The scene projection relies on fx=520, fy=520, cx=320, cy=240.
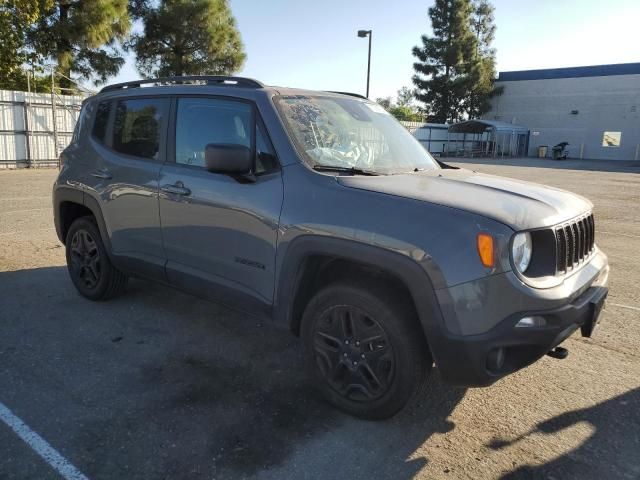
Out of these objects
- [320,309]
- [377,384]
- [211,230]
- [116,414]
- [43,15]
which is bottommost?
[116,414]

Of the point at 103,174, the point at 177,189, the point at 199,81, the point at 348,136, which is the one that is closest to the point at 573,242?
the point at 348,136

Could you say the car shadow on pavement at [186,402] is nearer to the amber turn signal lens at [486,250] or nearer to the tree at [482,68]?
the amber turn signal lens at [486,250]

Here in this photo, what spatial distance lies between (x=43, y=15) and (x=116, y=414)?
79.2ft

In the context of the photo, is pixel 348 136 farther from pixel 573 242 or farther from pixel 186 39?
pixel 186 39

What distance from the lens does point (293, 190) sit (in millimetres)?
3141

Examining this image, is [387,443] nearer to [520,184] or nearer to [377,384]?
[377,384]

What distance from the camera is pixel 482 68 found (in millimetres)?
46938

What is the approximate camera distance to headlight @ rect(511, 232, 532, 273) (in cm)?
254

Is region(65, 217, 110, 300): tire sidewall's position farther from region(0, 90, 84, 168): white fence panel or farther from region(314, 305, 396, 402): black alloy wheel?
region(0, 90, 84, 168): white fence panel

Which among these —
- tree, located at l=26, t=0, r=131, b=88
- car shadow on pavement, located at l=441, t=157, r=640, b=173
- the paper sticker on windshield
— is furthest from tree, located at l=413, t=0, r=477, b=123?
the paper sticker on windshield

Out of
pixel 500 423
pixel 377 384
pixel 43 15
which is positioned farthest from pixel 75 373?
pixel 43 15

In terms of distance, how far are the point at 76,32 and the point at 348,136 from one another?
23474mm

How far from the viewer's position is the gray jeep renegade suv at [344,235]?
8.38ft

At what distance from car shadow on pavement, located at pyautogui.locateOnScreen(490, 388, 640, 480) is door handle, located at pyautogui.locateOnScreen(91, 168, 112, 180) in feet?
11.8
